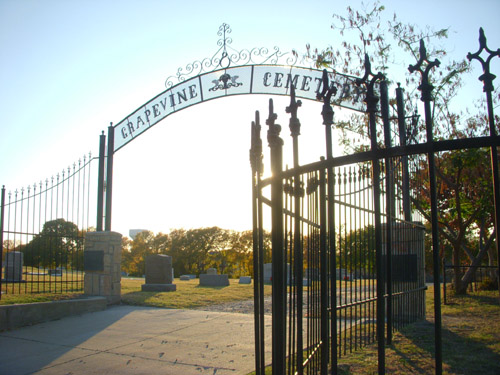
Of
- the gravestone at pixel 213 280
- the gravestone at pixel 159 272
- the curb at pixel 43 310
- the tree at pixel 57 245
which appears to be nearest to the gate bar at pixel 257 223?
the curb at pixel 43 310

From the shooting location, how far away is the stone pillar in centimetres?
1105

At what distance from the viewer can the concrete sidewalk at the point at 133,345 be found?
5430 millimetres

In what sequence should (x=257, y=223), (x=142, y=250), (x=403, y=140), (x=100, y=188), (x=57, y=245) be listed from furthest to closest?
(x=142, y=250) < (x=100, y=188) < (x=57, y=245) < (x=403, y=140) < (x=257, y=223)

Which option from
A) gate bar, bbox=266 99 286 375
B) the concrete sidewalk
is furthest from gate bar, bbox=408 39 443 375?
the concrete sidewalk

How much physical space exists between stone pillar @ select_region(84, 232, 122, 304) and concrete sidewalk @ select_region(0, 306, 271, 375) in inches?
55.2

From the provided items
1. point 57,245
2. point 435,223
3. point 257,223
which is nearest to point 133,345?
point 257,223

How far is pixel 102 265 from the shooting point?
11.1 meters

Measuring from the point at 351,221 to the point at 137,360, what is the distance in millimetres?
3356

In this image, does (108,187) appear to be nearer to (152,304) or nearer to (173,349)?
(152,304)

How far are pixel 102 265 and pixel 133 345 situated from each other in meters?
4.81

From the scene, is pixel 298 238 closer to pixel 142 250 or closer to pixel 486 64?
pixel 486 64

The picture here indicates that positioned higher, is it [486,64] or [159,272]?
[486,64]

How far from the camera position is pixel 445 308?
10266 mm

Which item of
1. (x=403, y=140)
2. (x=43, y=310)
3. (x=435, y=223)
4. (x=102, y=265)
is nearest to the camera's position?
(x=435, y=223)
